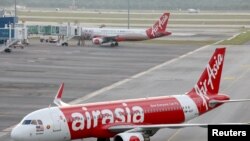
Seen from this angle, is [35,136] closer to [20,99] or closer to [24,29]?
[20,99]

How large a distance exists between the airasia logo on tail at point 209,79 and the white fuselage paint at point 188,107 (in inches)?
65.9

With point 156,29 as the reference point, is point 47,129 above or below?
below

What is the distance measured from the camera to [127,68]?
10794cm

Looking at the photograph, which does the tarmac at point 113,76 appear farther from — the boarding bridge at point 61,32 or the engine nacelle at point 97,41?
the boarding bridge at point 61,32

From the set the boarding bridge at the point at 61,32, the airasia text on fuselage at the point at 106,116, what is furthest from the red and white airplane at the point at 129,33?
the airasia text on fuselage at the point at 106,116

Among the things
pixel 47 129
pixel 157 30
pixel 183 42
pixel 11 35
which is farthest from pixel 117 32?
pixel 47 129

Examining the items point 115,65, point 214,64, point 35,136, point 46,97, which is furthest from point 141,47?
point 35,136

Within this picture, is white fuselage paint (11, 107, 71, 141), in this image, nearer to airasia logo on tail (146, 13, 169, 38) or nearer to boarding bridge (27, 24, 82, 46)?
boarding bridge (27, 24, 82, 46)

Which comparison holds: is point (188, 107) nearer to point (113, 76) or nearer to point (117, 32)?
point (113, 76)

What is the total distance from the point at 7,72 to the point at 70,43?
197 feet

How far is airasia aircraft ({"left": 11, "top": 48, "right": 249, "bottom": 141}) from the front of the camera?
152 feet

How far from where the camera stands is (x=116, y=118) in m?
49.3

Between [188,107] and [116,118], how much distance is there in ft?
20.4

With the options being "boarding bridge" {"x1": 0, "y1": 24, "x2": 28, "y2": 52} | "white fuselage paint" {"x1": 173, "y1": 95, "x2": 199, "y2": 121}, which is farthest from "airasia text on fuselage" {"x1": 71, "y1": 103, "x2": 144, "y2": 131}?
"boarding bridge" {"x1": 0, "y1": 24, "x2": 28, "y2": 52}
